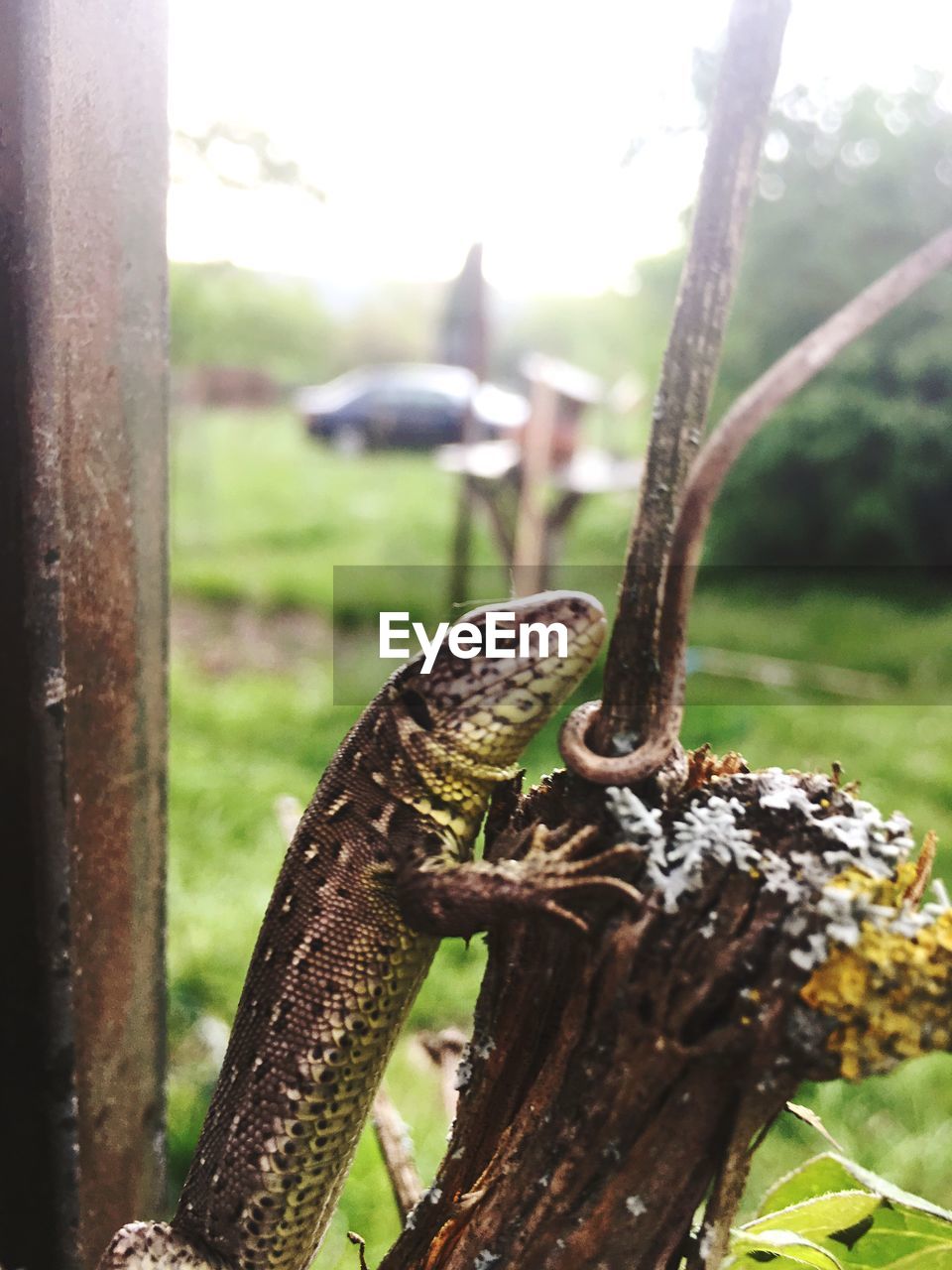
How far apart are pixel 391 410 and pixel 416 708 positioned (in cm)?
1837

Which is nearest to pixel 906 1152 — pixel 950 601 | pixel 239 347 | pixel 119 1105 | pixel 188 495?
pixel 119 1105

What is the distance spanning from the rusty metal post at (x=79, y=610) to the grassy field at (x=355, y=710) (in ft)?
2.51

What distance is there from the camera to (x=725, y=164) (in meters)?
1.08

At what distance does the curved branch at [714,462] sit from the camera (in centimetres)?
114

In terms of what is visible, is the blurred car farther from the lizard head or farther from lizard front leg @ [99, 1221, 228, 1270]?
lizard front leg @ [99, 1221, 228, 1270]

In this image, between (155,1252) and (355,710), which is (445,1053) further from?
(355,710)

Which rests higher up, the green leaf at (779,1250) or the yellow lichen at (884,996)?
the yellow lichen at (884,996)

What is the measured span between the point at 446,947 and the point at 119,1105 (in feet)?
7.72

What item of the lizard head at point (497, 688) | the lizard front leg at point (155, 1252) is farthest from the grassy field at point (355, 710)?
the lizard front leg at point (155, 1252)

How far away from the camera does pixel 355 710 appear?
22.7ft

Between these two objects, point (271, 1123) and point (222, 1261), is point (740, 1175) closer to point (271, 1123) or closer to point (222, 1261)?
point (271, 1123)

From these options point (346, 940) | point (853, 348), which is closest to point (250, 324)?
point (853, 348)

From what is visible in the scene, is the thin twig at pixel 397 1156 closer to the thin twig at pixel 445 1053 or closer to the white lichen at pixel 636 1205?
the thin twig at pixel 445 1053

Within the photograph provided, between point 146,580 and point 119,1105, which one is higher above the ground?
point 146,580
